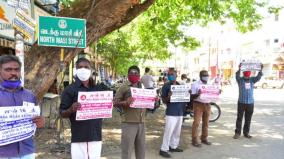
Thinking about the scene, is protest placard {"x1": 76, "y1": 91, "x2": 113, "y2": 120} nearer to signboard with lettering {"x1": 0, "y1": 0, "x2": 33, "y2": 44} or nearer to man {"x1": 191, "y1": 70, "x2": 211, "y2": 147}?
man {"x1": 191, "y1": 70, "x2": 211, "y2": 147}

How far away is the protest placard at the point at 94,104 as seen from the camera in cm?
515

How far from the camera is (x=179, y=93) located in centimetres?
871

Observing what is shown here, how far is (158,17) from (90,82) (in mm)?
11414

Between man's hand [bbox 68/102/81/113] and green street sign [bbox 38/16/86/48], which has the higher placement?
green street sign [bbox 38/16/86/48]

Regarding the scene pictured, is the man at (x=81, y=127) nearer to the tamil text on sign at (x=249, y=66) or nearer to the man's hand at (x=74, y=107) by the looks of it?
the man's hand at (x=74, y=107)

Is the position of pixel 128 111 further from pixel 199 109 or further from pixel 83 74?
pixel 199 109

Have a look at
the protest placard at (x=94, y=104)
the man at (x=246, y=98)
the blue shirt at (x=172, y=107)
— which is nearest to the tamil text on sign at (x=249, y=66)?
the man at (x=246, y=98)

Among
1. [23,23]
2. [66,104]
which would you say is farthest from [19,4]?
[66,104]

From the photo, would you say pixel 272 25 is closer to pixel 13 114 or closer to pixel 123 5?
pixel 123 5

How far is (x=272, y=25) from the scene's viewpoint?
5650 cm

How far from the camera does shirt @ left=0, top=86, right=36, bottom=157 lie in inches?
161

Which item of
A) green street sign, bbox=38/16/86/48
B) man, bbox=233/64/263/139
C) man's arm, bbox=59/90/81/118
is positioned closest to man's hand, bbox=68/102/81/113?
man's arm, bbox=59/90/81/118

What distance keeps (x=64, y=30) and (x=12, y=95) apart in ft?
10.3

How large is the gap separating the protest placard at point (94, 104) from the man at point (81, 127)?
7cm
